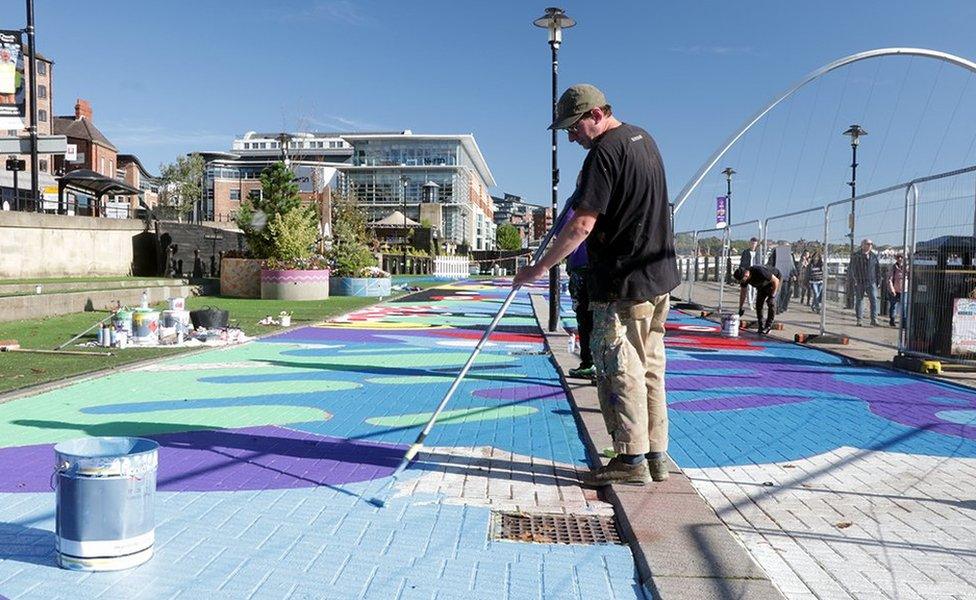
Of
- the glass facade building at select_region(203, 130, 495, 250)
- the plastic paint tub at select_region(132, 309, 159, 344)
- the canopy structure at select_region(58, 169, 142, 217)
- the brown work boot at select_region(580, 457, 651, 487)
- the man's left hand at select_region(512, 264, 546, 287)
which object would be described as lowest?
the brown work boot at select_region(580, 457, 651, 487)

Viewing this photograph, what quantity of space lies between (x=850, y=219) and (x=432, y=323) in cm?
790

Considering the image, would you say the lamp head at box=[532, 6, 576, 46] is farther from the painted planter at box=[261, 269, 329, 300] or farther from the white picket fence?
the white picket fence

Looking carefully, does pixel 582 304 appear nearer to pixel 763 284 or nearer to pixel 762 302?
pixel 763 284

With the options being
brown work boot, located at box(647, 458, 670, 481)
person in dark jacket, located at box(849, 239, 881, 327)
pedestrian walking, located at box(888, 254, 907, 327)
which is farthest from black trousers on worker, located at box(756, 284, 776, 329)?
brown work boot, located at box(647, 458, 670, 481)

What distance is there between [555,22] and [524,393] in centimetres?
Answer: 895

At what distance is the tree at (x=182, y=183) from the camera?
6819 cm

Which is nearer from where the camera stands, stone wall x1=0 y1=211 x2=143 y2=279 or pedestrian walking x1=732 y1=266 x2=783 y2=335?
pedestrian walking x1=732 y1=266 x2=783 y2=335

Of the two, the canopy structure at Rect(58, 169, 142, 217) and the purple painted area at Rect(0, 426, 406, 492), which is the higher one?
the canopy structure at Rect(58, 169, 142, 217)

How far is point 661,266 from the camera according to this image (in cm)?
412

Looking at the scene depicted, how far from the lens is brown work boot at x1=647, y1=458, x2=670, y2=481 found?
4215mm

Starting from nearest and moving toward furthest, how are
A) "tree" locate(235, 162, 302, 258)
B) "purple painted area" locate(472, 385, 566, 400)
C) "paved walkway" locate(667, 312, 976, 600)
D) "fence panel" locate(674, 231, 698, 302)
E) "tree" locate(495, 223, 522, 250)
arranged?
"paved walkway" locate(667, 312, 976, 600) < "purple painted area" locate(472, 385, 566, 400) < "tree" locate(235, 162, 302, 258) < "fence panel" locate(674, 231, 698, 302) < "tree" locate(495, 223, 522, 250)

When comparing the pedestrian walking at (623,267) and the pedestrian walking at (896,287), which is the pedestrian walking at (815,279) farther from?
the pedestrian walking at (623,267)

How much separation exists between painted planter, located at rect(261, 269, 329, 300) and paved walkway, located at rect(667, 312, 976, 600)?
1369 cm

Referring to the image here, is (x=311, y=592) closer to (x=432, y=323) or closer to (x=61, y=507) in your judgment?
(x=61, y=507)
